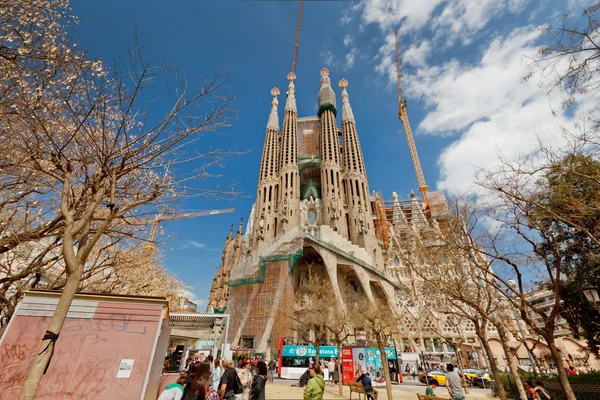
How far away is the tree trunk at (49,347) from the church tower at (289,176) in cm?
3575

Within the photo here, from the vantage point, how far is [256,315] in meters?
29.8

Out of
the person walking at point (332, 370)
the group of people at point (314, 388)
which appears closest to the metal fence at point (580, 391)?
the group of people at point (314, 388)

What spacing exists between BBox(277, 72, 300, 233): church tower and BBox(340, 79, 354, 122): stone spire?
9777 mm

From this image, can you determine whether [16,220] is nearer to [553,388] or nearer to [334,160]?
[553,388]

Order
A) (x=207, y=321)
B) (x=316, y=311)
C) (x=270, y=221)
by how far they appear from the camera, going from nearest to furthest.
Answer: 1. (x=207, y=321)
2. (x=316, y=311)
3. (x=270, y=221)

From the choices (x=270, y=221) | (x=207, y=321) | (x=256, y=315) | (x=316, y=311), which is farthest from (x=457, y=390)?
(x=270, y=221)

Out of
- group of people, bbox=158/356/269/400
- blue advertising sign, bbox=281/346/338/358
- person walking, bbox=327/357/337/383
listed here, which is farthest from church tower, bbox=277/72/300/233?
group of people, bbox=158/356/269/400

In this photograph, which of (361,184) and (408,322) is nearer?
(408,322)

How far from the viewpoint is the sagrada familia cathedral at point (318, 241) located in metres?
30.2

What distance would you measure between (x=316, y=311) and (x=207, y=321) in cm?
877

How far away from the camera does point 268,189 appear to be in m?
45.3

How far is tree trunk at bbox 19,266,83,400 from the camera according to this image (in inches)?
116

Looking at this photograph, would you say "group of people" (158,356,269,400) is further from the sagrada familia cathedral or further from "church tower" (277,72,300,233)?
"church tower" (277,72,300,233)

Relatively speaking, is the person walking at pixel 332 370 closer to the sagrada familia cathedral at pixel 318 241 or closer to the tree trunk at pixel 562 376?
the sagrada familia cathedral at pixel 318 241
